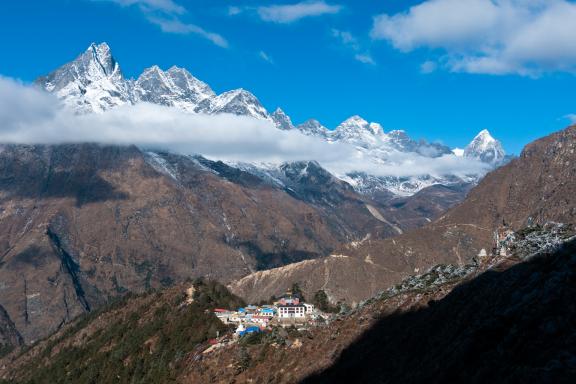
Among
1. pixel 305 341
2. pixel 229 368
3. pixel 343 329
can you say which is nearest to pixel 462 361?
pixel 343 329

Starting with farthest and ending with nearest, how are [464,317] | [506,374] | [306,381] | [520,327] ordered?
[306,381] → [464,317] → [520,327] → [506,374]

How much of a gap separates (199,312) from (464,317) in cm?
13686

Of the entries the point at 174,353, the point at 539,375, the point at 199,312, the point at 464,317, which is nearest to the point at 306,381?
the point at 464,317

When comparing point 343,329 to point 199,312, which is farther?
point 199,312

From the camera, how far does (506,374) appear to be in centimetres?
4272

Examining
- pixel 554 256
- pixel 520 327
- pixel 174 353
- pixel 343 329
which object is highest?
pixel 554 256

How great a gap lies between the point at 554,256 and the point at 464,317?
11663 mm

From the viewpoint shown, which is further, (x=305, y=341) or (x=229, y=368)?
(x=229, y=368)

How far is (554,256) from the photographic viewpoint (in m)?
58.1

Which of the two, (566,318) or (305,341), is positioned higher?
(566,318)

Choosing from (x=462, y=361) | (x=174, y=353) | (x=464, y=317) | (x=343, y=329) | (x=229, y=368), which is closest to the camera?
(x=462, y=361)

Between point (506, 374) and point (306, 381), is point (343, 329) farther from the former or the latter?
point (506, 374)

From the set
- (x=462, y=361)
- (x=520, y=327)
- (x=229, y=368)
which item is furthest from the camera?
(x=229, y=368)

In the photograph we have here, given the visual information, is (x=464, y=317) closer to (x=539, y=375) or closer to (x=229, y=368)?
(x=539, y=375)
